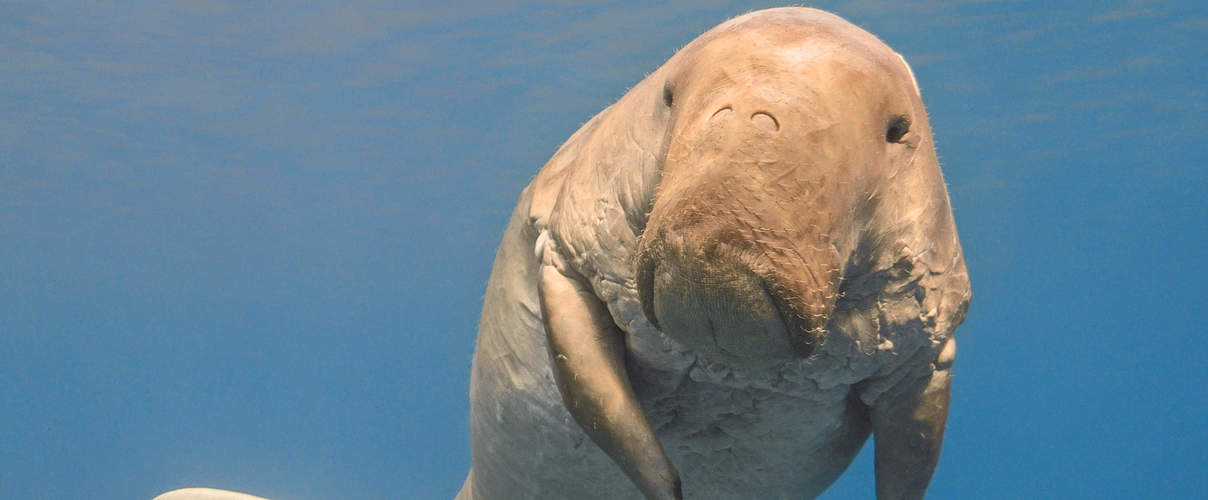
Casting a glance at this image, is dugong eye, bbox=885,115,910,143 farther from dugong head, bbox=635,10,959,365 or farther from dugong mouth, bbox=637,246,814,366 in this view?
dugong mouth, bbox=637,246,814,366

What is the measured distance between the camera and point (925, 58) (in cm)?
2112

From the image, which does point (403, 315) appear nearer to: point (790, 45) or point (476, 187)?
point (476, 187)

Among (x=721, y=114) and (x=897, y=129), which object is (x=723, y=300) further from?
(x=897, y=129)

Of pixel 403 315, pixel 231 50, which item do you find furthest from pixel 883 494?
pixel 403 315

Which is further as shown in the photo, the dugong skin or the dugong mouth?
the dugong skin

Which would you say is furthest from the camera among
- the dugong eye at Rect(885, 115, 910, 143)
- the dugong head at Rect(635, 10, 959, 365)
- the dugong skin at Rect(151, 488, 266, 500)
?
the dugong skin at Rect(151, 488, 266, 500)

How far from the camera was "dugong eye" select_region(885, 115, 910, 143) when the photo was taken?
6.05 feet

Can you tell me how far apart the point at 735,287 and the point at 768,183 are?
0.17m

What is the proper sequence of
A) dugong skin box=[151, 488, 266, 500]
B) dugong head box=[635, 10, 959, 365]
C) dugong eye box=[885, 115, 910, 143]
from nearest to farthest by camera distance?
1. dugong head box=[635, 10, 959, 365]
2. dugong eye box=[885, 115, 910, 143]
3. dugong skin box=[151, 488, 266, 500]

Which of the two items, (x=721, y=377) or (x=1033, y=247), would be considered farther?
(x=1033, y=247)

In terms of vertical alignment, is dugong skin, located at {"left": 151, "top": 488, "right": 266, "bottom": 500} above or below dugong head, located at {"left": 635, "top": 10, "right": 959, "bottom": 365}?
above

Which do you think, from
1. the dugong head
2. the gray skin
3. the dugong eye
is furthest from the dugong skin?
the dugong eye

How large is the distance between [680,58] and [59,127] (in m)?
30.2

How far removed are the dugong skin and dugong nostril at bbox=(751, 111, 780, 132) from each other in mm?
4718
